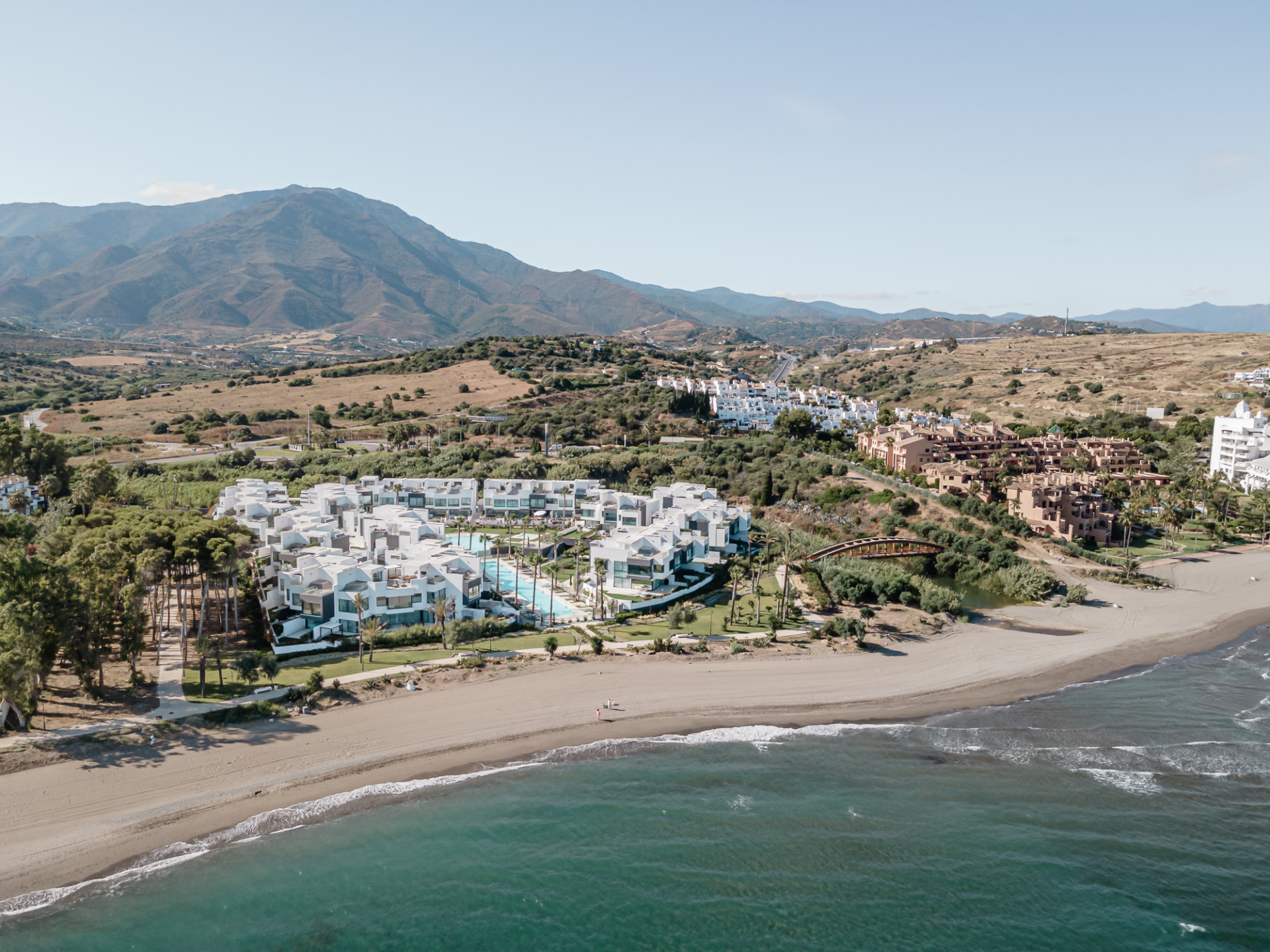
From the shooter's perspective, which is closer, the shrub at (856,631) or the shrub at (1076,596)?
the shrub at (856,631)

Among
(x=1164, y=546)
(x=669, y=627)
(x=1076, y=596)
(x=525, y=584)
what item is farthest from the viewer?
(x=1164, y=546)

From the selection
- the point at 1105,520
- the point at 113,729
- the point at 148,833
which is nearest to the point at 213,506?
the point at 113,729

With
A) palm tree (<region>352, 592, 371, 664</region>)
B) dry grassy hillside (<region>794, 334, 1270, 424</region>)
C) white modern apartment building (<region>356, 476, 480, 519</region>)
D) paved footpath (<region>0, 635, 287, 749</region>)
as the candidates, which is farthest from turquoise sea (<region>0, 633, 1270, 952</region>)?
dry grassy hillside (<region>794, 334, 1270, 424</region>)

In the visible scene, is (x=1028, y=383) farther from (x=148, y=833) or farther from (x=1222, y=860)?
(x=148, y=833)

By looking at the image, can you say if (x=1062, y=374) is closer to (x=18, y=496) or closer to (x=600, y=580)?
(x=600, y=580)

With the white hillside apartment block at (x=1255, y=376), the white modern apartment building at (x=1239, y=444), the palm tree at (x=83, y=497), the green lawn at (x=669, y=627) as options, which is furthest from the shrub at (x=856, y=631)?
the white hillside apartment block at (x=1255, y=376)

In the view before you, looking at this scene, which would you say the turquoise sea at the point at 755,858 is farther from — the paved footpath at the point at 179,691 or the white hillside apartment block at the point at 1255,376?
the white hillside apartment block at the point at 1255,376

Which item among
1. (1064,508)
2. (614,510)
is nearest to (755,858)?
(614,510)
